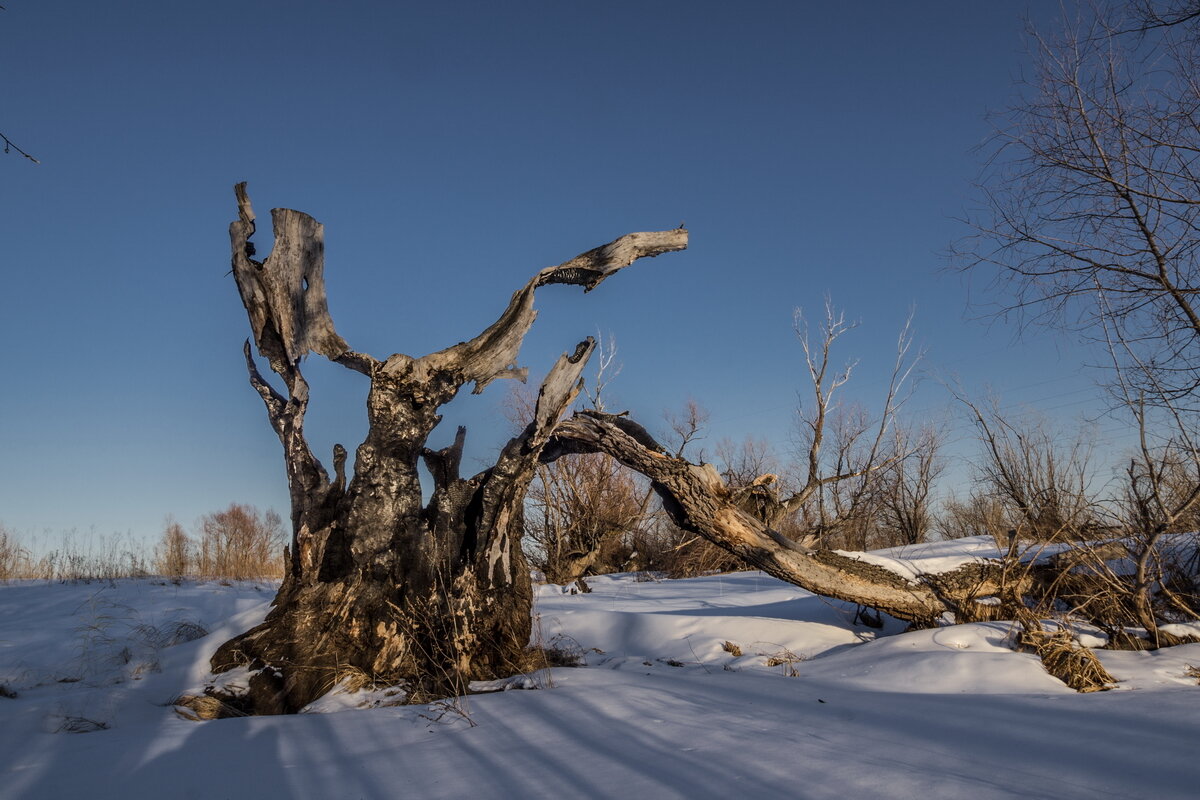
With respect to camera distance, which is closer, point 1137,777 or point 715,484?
point 1137,777

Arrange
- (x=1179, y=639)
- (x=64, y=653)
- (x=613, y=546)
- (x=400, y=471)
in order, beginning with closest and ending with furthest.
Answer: (x=1179, y=639), (x=400, y=471), (x=64, y=653), (x=613, y=546)

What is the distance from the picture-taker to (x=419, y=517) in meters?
5.14

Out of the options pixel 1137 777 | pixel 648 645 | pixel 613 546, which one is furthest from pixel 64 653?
pixel 613 546

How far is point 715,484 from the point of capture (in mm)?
5484

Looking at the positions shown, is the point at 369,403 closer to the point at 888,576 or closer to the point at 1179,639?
the point at 888,576

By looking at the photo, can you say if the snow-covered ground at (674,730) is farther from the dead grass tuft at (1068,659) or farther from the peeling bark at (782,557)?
the peeling bark at (782,557)

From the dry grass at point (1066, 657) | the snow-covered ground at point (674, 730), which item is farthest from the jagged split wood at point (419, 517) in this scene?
the dry grass at point (1066, 657)

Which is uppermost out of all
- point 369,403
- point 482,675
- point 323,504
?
point 369,403

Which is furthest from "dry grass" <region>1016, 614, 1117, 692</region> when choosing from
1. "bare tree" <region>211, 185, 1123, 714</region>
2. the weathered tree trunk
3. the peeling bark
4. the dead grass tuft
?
the weathered tree trunk

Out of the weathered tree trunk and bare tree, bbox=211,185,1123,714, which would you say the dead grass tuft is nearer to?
bare tree, bbox=211,185,1123,714

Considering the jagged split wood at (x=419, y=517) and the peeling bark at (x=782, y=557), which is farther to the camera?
the peeling bark at (x=782, y=557)

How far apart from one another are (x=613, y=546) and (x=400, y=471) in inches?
388

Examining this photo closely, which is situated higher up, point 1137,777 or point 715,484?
point 715,484

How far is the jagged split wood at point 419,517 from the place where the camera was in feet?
15.4
